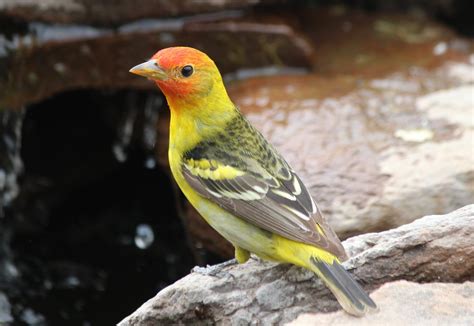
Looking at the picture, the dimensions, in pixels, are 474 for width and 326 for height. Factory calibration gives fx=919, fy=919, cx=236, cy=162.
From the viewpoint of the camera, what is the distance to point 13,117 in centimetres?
700

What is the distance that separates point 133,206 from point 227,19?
170cm

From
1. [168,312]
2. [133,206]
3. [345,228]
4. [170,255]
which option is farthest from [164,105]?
[168,312]

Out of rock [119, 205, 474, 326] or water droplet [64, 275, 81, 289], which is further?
water droplet [64, 275, 81, 289]

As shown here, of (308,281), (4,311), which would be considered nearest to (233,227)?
(308,281)

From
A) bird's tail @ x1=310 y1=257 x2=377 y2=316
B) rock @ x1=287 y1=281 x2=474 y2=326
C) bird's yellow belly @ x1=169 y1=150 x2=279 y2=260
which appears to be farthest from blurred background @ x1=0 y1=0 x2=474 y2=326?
bird's tail @ x1=310 y1=257 x2=377 y2=316

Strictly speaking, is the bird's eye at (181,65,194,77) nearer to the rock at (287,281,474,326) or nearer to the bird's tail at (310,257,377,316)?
the bird's tail at (310,257,377,316)

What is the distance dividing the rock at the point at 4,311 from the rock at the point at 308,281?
2.29 meters

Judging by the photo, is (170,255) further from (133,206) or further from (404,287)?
(404,287)

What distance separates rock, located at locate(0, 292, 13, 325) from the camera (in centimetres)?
610

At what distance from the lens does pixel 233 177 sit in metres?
4.34

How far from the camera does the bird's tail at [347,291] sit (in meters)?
3.68

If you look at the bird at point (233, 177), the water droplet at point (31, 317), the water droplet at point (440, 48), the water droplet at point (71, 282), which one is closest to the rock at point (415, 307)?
the bird at point (233, 177)

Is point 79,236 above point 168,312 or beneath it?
beneath

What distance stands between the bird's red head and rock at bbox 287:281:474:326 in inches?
50.5
